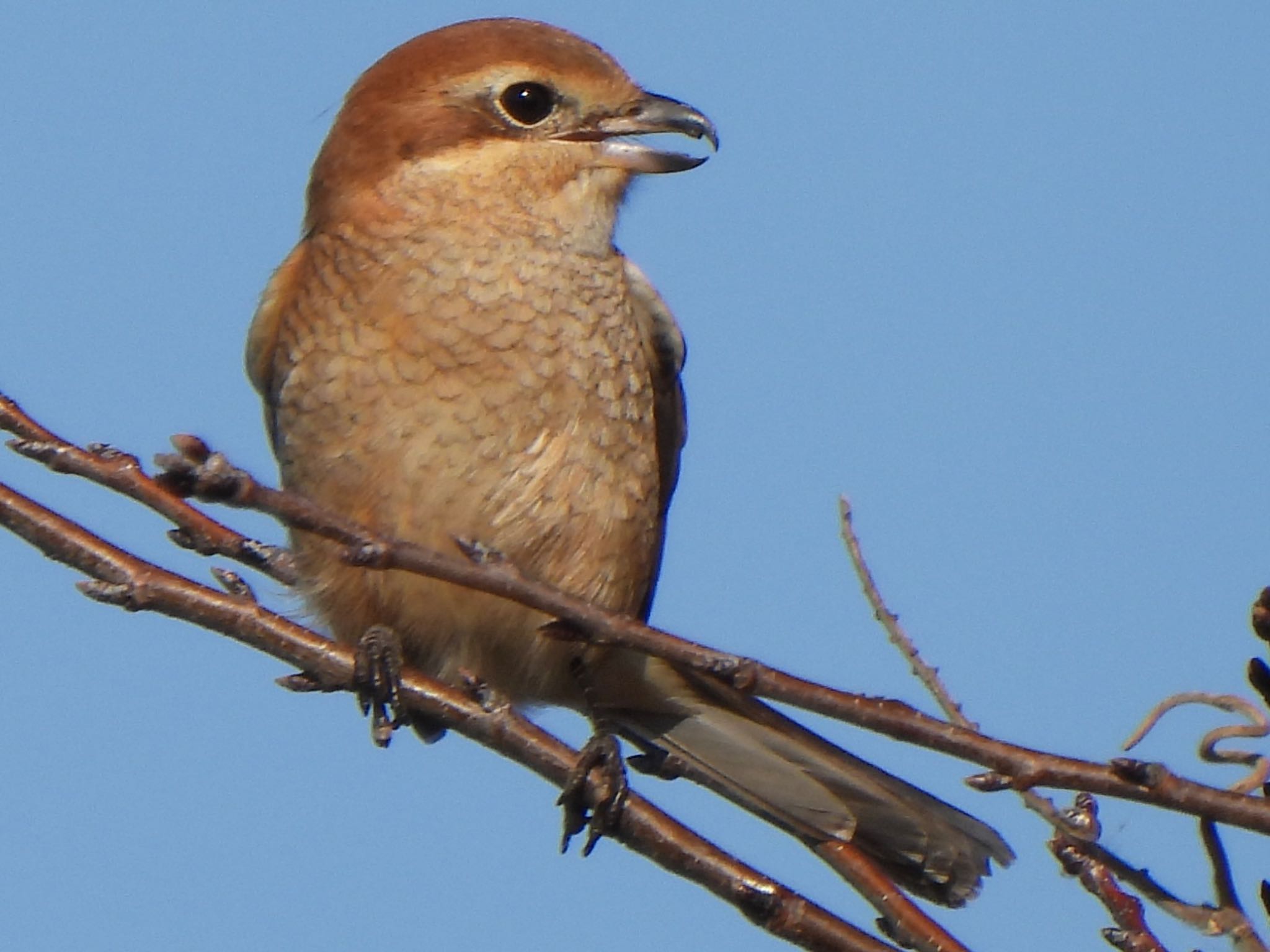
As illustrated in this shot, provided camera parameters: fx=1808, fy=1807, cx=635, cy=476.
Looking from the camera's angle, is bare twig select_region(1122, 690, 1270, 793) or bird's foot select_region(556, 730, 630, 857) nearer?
bare twig select_region(1122, 690, 1270, 793)

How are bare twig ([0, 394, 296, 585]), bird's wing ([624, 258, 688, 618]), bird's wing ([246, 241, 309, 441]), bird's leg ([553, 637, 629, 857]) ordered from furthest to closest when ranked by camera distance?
bird's wing ([624, 258, 688, 618]) → bird's wing ([246, 241, 309, 441]) → bird's leg ([553, 637, 629, 857]) → bare twig ([0, 394, 296, 585])

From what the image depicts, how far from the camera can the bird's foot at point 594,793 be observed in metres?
2.91

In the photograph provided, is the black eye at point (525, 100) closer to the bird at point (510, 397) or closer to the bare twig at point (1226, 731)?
the bird at point (510, 397)

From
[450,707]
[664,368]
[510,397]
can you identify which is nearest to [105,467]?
[450,707]

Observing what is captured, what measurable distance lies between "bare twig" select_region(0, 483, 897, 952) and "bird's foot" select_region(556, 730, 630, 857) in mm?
77

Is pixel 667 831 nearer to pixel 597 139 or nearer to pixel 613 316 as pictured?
pixel 613 316

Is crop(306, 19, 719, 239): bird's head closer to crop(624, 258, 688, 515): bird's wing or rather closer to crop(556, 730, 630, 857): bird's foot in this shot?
crop(624, 258, 688, 515): bird's wing

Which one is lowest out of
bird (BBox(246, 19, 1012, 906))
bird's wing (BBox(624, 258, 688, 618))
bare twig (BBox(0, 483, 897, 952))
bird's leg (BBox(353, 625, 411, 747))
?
bare twig (BBox(0, 483, 897, 952))

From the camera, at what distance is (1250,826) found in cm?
177

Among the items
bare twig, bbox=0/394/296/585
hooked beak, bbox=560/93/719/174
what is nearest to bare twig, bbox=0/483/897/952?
bare twig, bbox=0/394/296/585

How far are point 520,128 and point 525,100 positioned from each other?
60 mm

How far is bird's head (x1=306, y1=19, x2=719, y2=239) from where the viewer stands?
354cm

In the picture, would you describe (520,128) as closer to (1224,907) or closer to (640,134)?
(640,134)

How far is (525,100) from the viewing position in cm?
356
